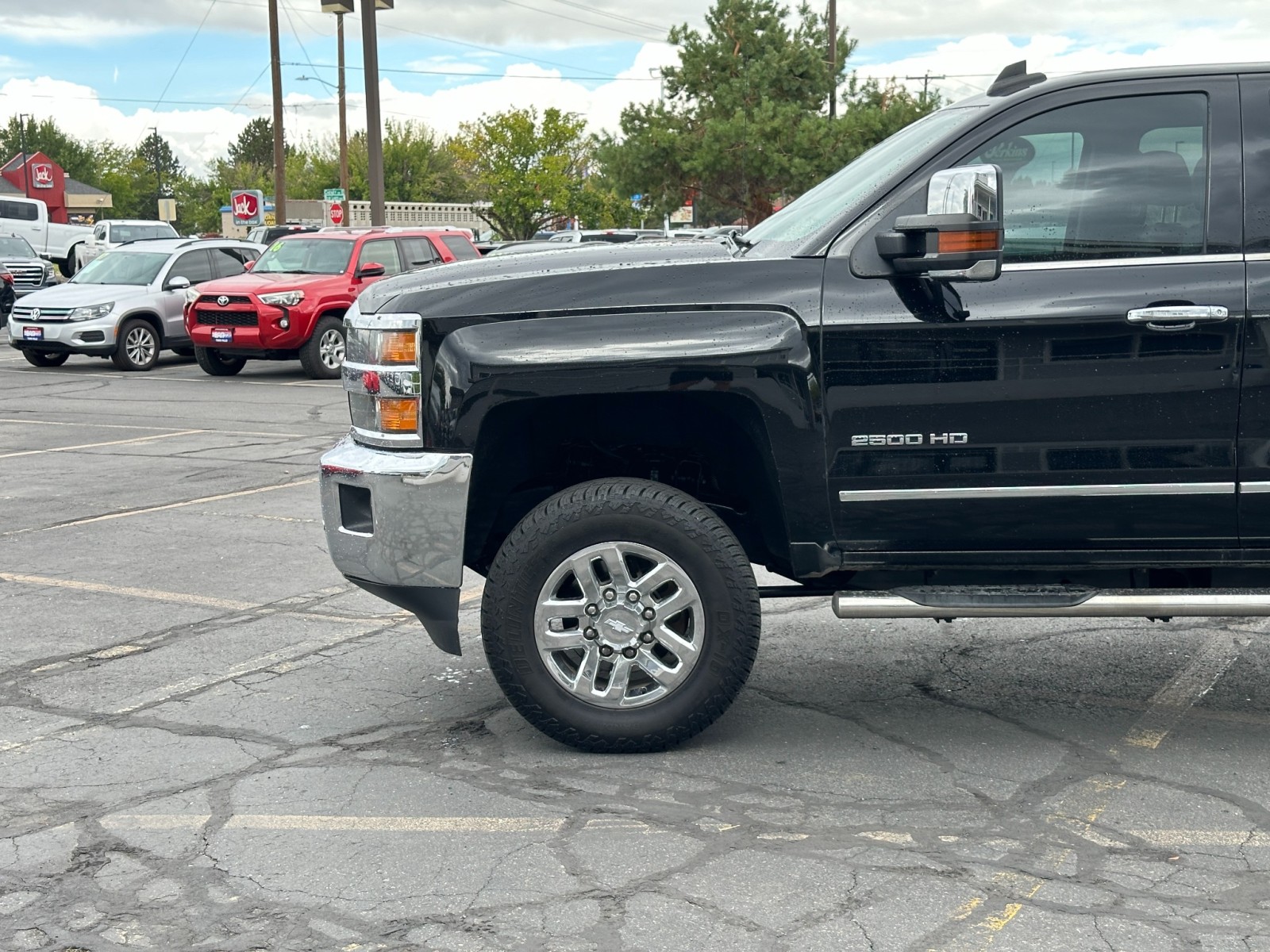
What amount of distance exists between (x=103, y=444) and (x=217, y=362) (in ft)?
22.5

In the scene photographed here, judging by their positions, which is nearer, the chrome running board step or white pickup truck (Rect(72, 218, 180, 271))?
the chrome running board step

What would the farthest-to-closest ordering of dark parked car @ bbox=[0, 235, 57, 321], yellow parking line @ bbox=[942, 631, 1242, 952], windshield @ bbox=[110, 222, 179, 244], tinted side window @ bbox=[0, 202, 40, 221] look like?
tinted side window @ bbox=[0, 202, 40, 221] < windshield @ bbox=[110, 222, 179, 244] < dark parked car @ bbox=[0, 235, 57, 321] < yellow parking line @ bbox=[942, 631, 1242, 952]

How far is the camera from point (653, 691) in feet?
15.7

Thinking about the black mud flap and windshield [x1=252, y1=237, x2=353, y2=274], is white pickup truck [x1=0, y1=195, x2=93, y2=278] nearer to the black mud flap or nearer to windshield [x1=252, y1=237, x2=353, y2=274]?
windshield [x1=252, y1=237, x2=353, y2=274]

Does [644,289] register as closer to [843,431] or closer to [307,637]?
[843,431]

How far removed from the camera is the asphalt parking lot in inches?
144

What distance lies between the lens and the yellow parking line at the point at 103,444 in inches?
496

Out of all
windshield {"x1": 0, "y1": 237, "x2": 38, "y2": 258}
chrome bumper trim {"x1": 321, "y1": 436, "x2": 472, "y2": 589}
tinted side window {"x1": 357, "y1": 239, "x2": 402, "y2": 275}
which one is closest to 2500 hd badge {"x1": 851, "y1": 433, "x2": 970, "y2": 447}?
chrome bumper trim {"x1": 321, "y1": 436, "x2": 472, "y2": 589}

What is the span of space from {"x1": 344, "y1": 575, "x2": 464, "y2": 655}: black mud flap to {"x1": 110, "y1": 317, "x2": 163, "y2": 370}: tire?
16682 millimetres

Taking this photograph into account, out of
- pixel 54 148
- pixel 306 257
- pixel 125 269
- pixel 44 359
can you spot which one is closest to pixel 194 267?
pixel 125 269

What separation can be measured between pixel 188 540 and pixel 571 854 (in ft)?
16.9

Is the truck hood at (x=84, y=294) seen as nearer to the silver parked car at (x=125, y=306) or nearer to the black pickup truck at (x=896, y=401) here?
the silver parked car at (x=125, y=306)

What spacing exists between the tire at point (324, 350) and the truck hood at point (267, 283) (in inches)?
18.6

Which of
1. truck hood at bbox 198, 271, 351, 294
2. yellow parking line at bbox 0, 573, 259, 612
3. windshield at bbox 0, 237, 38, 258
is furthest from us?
windshield at bbox 0, 237, 38, 258
